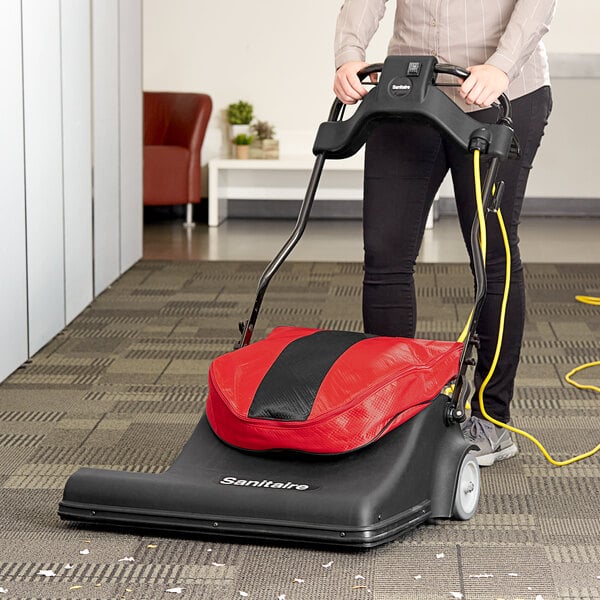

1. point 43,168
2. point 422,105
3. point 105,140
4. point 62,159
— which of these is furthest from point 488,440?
point 105,140

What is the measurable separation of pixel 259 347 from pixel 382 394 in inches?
10.3

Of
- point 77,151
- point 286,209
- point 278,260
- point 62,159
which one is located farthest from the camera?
point 286,209

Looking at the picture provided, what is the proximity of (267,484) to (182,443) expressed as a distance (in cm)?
70

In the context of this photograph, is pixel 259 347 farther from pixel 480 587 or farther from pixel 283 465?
pixel 480 587

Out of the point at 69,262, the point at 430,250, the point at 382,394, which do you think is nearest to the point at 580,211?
the point at 430,250

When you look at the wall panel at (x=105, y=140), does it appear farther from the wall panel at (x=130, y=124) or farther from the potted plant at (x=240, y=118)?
the potted plant at (x=240, y=118)

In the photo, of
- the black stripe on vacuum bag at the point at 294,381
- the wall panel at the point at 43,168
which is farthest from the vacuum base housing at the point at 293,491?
the wall panel at the point at 43,168

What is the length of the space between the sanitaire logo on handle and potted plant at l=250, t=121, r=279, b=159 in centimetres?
524

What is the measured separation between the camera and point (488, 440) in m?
2.33

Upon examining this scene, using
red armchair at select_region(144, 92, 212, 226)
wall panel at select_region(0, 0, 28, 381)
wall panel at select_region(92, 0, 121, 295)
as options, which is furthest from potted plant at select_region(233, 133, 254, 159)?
wall panel at select_region(0, 0, 28, 381)

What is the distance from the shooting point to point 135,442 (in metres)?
2.51

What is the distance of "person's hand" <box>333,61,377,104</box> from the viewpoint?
81.2 inches

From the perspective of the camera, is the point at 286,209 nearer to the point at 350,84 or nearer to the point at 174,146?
the point at 174,146

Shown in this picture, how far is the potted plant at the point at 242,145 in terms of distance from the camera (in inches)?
274
